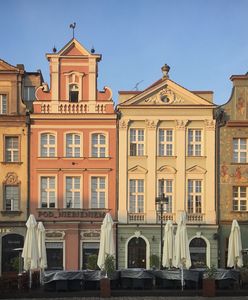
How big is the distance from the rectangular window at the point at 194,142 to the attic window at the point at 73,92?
7222 mm

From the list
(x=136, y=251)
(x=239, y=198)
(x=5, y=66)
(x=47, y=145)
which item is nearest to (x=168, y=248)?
(x=136, y=251)

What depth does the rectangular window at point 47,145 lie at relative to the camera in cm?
4081

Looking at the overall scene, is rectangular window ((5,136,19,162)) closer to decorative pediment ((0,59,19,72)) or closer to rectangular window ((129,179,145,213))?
decorative pediment ((0,59,19,72))

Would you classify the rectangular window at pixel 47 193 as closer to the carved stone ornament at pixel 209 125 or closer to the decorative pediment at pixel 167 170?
the decorative pediment at pixel 167 170

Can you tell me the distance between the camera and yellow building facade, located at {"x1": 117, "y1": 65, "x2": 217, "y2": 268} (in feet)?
132

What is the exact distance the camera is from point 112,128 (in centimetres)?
4075

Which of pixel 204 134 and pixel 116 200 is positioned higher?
pixel 204 134

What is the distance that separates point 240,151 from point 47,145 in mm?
11700

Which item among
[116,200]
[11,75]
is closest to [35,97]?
[11,75]

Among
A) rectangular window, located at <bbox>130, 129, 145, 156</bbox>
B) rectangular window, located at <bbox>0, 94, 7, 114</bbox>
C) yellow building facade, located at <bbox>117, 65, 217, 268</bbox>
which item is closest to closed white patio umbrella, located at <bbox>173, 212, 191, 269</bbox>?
yellow building facade, located at <bbox>117, 65, 217, 268</bbox>

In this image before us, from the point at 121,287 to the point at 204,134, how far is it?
15175 millimetres

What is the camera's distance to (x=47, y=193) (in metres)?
40.6

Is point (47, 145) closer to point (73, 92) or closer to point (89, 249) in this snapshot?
point (73, 92)

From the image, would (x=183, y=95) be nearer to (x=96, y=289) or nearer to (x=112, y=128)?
(x=112, y=128)
